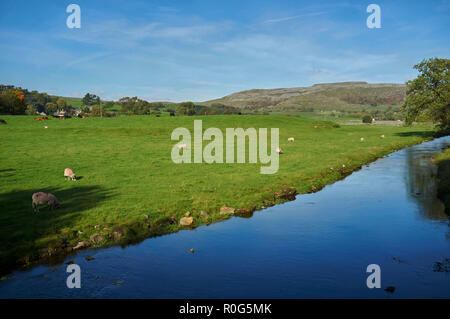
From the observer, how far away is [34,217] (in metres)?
18.3

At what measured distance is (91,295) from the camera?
39.6 ft

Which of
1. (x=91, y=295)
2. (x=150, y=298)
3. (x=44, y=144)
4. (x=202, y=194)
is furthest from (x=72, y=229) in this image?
(x=44, y=144)

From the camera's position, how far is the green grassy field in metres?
16.8

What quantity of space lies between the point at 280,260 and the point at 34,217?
13.0 m

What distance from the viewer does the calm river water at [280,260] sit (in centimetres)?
1233

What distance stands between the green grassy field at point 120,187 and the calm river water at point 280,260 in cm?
146

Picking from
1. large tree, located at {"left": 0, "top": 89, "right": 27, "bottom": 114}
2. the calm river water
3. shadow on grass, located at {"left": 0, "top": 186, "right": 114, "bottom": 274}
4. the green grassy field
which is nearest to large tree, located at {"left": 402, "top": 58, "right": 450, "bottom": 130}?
the green grassy field

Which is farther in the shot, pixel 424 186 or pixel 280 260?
pixel 424 186

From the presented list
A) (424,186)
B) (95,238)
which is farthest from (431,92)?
(95,238)

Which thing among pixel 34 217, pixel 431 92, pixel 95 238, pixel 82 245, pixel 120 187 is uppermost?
pixel 431 92

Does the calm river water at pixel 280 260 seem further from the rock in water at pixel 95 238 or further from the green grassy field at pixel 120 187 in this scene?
the green grassy field at pixel 120 187

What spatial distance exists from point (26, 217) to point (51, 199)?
70.6 inches

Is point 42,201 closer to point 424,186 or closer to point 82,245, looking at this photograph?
point 82,245

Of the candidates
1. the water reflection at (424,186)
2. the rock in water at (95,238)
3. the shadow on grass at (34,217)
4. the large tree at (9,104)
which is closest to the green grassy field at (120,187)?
the shadow on grass at (34,217)
